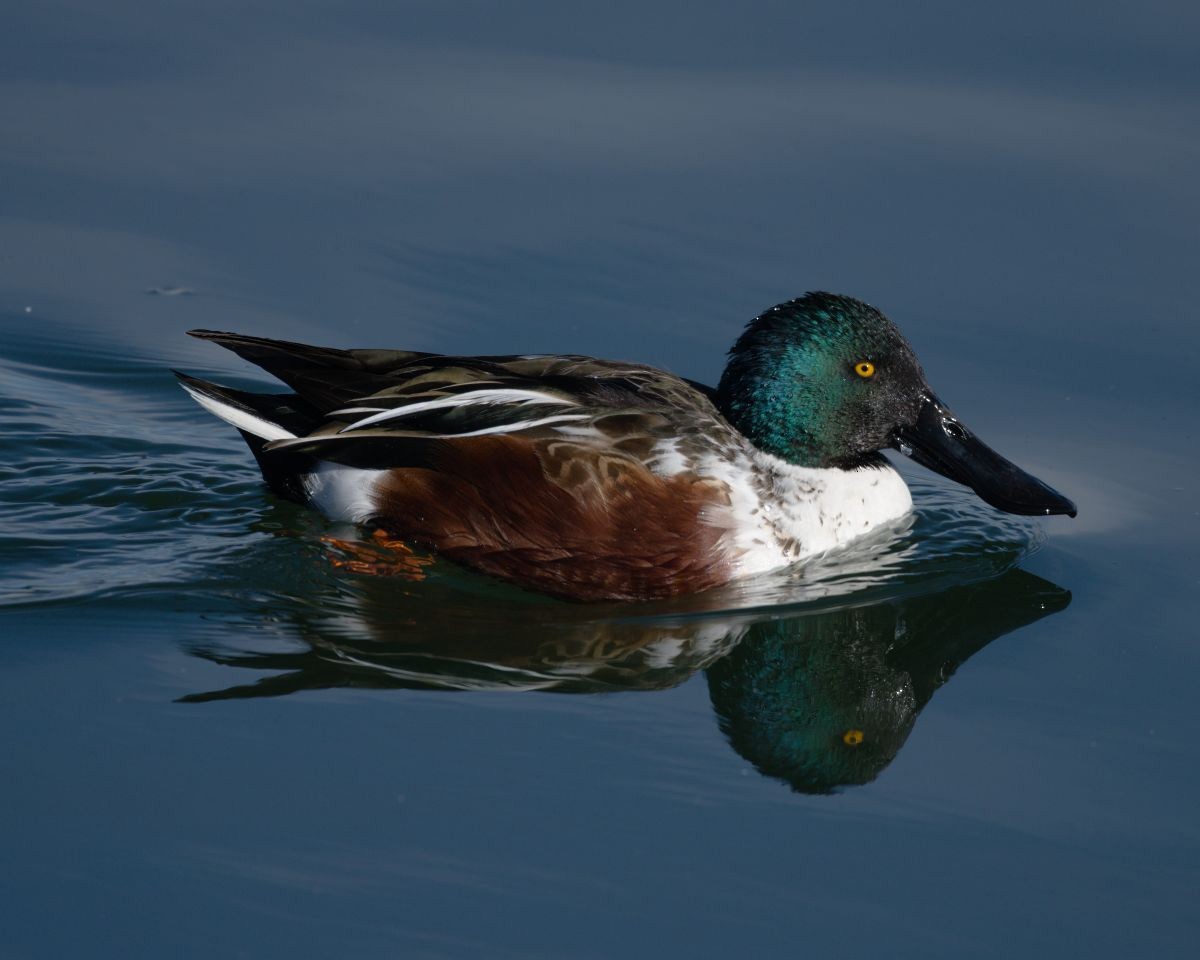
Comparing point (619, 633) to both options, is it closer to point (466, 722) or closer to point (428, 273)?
point (466, 722)

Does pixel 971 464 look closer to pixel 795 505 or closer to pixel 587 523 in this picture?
pixel 795 505

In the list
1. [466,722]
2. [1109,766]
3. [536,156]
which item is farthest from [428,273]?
[1109,766]

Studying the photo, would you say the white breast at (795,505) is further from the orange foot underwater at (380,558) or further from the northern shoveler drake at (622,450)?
the orange foot underwater at (380,558)

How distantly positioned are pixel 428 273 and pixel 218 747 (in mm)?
4174

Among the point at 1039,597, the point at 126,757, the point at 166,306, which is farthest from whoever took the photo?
the point at 166,306

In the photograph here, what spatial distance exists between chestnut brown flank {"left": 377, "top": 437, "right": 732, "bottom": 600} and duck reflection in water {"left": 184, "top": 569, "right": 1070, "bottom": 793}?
0.17 metres

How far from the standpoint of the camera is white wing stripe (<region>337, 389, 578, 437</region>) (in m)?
7.14

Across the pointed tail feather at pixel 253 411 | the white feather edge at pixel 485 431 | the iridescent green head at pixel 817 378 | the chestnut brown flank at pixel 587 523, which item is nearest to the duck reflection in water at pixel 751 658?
the chestnut brown flank at pixel 587 523

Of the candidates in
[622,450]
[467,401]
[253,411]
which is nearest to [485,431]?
[467,401]

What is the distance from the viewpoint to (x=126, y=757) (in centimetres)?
529

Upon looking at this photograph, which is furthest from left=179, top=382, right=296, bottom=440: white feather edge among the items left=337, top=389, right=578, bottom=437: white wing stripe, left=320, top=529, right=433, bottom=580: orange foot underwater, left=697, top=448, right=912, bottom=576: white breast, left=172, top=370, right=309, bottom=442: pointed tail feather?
left=697, top=448, right=912, bottom=576: white breast

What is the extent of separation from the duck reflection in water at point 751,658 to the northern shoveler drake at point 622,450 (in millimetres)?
330

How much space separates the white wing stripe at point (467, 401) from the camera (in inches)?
281

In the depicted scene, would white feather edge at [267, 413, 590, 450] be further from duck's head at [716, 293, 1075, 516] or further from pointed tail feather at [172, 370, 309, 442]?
duck's head at [716, 293, 1075, 516]
